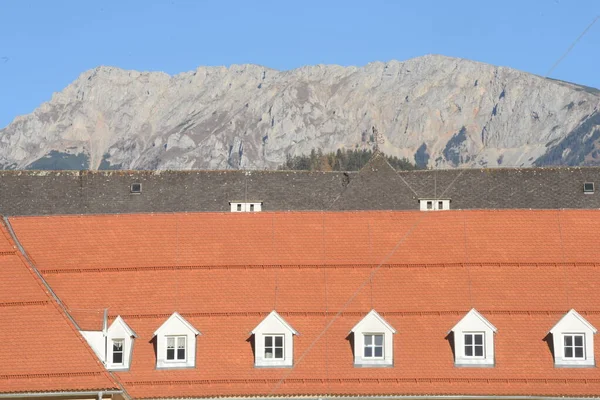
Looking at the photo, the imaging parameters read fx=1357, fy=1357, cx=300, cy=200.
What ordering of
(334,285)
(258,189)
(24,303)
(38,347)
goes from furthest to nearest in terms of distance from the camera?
(258,189) → (334,285) → (24,303) → (38,347)

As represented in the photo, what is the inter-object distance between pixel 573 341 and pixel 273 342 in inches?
385

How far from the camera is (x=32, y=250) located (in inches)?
1880

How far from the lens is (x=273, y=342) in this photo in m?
44.3

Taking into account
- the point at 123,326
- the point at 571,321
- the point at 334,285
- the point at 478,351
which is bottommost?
the point at 478,351

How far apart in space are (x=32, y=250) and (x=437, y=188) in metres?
37.5

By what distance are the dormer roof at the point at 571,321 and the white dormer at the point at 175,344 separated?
11718 mm

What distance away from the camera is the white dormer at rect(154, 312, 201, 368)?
4412 cm

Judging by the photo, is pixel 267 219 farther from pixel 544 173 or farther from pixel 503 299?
pixel 544 173

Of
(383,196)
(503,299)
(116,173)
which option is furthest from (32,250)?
(116,173)

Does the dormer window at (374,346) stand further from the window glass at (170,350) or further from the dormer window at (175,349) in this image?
the window glass at (170,350)

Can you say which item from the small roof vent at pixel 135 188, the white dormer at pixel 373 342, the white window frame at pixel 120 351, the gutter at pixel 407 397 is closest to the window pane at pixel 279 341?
the gutter at pixel 407 397

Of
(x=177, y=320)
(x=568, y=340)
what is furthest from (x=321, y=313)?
(x=568, y=340)

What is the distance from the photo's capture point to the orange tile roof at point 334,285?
43.6 metres

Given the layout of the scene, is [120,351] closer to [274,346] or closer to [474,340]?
[274,346]
